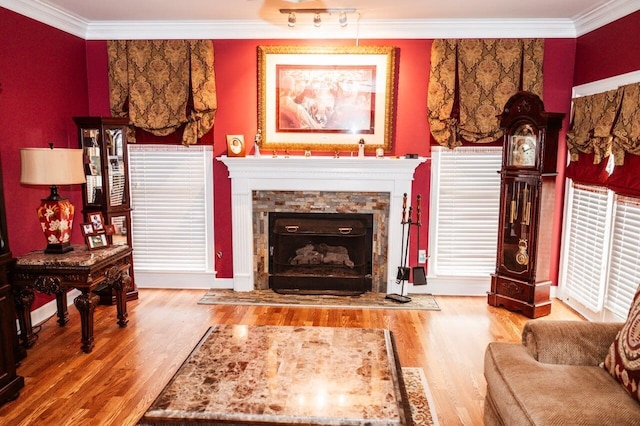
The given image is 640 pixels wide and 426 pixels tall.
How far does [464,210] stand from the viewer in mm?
4969

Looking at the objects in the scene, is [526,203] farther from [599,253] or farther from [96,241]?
[96,241]

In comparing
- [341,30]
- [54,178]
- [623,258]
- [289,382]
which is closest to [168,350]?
[54,178]

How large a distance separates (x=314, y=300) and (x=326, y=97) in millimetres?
2097

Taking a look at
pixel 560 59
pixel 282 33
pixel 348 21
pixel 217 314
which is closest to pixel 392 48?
pixel 348 21

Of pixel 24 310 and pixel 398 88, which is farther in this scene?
pixel 398 88

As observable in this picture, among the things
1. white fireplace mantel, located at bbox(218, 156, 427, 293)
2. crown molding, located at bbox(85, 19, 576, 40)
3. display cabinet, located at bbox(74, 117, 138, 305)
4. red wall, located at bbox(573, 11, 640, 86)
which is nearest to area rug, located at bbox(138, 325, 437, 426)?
white fireplace mantel, located at bbox(218, 156, 427, 293)

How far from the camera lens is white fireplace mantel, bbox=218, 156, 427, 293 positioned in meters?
4.80

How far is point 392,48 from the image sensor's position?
4.75m

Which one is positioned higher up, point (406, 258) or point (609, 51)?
point (609, 51)

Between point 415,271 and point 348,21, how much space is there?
2.63 meters

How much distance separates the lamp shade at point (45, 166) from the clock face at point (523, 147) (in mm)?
3870

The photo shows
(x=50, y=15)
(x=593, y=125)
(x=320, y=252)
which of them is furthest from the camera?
A: (x=320, y=252)

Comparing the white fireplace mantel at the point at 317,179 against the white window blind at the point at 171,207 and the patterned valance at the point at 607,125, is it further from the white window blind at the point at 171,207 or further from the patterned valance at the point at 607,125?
the patterned valance at the point at 607,125

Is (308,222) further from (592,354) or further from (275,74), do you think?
(592,354)
